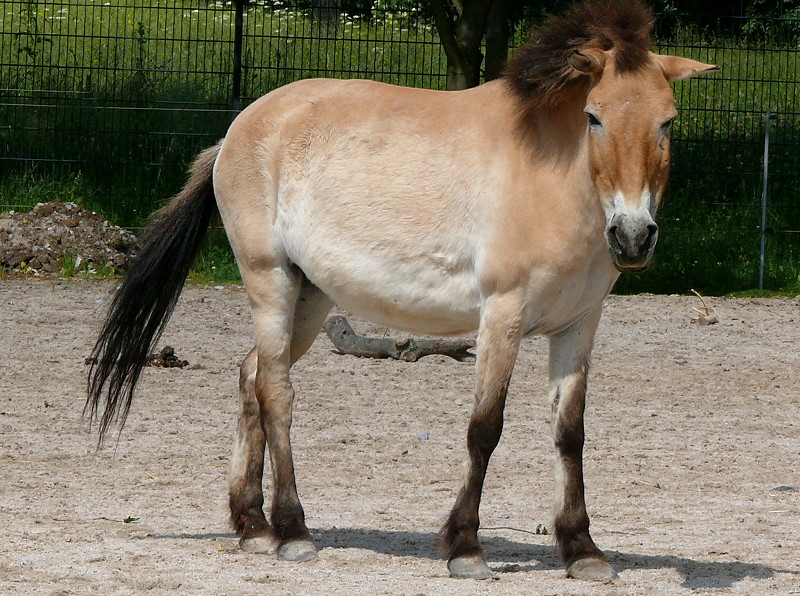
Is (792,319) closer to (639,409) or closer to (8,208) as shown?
(639,409)

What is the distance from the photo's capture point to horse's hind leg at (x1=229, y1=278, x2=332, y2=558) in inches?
196

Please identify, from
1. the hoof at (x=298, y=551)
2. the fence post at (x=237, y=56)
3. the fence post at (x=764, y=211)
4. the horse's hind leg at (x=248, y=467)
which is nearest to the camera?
the hoof at (x=298, y=551)

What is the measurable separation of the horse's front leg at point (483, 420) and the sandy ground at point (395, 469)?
0.12 metres

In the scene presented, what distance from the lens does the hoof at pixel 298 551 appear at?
15.6ft

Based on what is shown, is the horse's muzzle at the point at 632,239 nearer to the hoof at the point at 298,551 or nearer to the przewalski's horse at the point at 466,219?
the przewalski's horse at the point at 466,219

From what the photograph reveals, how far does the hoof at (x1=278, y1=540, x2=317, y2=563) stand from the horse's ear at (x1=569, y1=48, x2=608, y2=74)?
2.09 meters

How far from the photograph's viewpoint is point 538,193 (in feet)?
14.9

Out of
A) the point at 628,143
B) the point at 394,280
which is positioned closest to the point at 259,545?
the point at 394,280

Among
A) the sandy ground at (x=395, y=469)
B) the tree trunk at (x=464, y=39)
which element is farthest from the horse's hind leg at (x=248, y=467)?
the tree trunk at (x=464, y=39)

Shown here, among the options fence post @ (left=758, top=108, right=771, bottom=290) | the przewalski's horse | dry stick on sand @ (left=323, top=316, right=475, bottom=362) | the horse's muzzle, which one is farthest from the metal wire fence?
the horse's muzzle

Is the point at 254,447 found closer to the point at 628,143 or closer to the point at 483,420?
the point at 483,420

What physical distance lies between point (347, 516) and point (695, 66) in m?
2.47

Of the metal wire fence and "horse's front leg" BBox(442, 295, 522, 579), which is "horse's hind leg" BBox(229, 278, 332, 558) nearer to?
"horse's front leg" BBox(442, 295, 522, 579)

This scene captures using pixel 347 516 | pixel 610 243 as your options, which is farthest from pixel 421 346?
pixel 610 243
